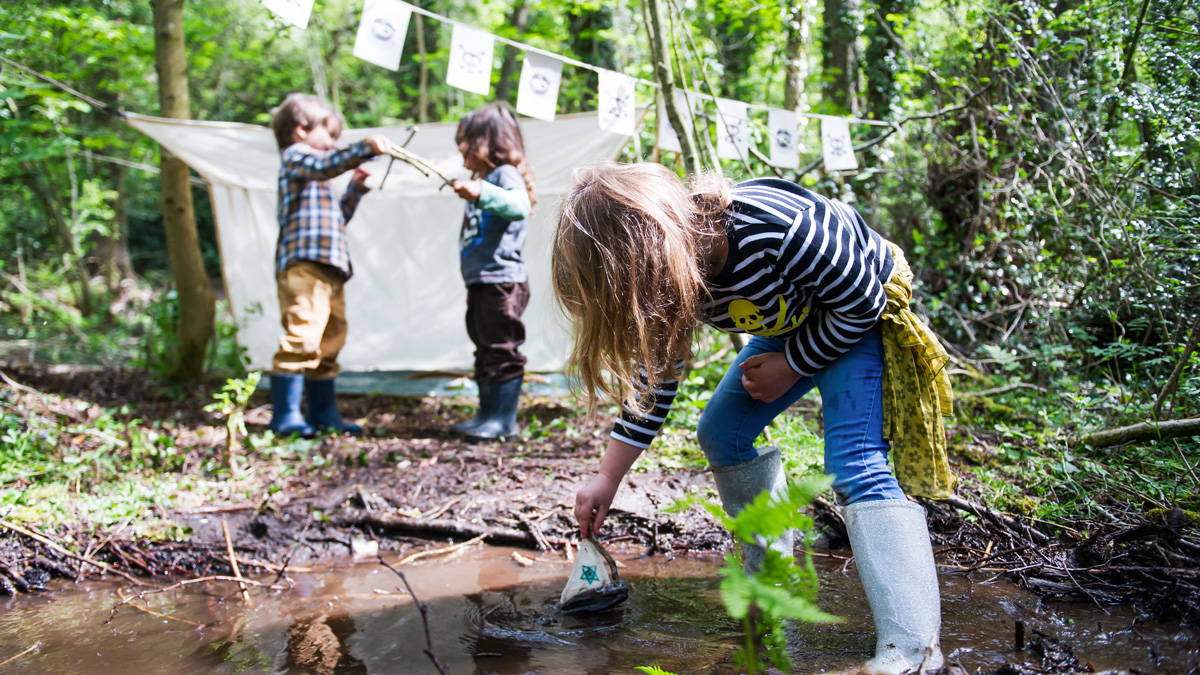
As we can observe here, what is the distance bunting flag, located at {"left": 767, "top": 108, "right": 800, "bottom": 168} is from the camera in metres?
4.02

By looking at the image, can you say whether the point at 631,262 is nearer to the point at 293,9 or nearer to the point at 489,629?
the point at 489,629

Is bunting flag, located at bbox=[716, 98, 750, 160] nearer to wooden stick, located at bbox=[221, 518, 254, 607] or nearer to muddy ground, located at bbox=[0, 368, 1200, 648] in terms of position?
muddy ground, located at bbox=[0, 368, 1200, 648]

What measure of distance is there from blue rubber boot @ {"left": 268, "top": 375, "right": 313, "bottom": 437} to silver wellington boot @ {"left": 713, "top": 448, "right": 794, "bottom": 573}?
8.14 ft

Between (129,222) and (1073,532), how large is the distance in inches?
623

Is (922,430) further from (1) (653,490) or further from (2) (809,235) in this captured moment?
(1) (653,490)

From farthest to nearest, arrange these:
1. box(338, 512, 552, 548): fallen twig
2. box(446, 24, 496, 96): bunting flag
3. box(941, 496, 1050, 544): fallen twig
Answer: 1. box(446, 24, 496, 96): bunting flag
2. box(338, 512, 552, 548): fallen twig
3. box(941, 496, 1050, 544): fallen twig

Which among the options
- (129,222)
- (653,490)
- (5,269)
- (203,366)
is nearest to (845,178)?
(653,490)

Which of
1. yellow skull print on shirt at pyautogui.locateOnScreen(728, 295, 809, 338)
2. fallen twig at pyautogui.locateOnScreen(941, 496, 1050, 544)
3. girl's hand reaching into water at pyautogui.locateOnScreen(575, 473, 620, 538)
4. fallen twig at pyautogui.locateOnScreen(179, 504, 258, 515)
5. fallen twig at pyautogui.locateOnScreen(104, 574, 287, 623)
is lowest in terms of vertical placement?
fallen twig at pyautogui.locateOnScreen(104, 574, 287, 623)

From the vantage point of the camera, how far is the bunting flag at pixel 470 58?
141 inches

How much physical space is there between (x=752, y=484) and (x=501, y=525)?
1125 millimetres

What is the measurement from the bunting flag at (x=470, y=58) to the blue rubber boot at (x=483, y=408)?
138cm

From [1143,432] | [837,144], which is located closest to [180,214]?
[837,144]

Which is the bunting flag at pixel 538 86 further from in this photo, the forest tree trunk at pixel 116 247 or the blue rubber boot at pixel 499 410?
the forest tree trunk at pixel 116 247

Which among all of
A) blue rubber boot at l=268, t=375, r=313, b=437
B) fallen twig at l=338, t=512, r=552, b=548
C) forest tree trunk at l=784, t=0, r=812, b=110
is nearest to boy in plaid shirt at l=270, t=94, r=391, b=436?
blue rubber boot at l=268, t=375, r=313, b=437
